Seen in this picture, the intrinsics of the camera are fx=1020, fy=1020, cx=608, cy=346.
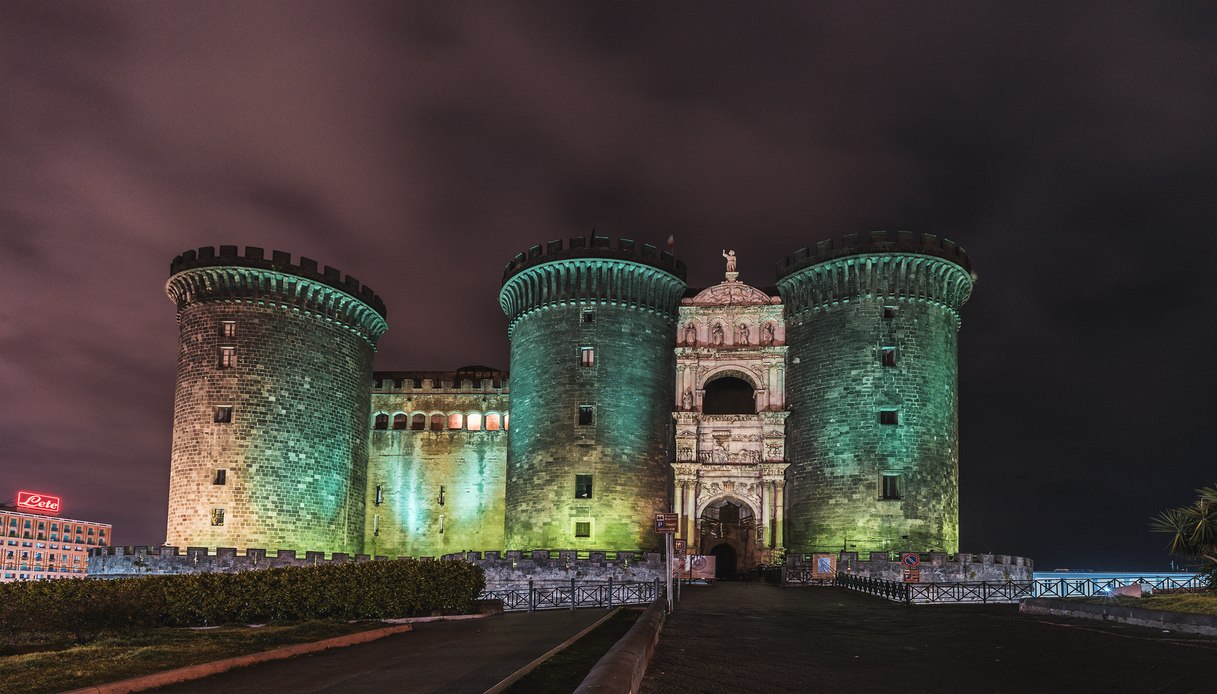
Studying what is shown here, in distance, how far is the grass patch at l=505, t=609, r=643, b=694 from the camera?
1180cm

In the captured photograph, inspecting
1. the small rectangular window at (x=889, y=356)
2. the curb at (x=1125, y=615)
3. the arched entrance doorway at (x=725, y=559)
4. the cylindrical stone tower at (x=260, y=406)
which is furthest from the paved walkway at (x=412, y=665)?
the arched entrance doorway at (x=725, y=559)

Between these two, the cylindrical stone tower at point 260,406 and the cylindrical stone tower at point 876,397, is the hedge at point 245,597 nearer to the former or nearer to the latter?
the cylindrical stone tower at point 260,406

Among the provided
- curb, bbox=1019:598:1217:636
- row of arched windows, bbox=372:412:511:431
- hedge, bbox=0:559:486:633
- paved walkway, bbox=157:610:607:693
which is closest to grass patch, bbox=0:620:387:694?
paved walkway, bbox=157:610:607:693

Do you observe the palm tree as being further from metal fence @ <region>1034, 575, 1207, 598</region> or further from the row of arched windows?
the row of arched windows

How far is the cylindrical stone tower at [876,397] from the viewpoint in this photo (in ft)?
143

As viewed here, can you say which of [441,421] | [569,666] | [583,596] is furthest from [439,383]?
[569,666]

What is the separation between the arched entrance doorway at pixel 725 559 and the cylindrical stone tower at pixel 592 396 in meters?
5.42

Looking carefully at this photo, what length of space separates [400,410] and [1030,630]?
1545 inches

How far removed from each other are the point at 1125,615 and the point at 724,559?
30771 mm

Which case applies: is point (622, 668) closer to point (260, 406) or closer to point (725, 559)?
point (260, 406)

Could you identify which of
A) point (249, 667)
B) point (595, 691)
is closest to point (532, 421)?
point (249, 667)

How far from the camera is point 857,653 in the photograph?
15.4 metres

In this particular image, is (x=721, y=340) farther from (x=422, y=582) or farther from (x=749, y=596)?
(x=422, y=582)

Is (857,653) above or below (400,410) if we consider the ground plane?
below
